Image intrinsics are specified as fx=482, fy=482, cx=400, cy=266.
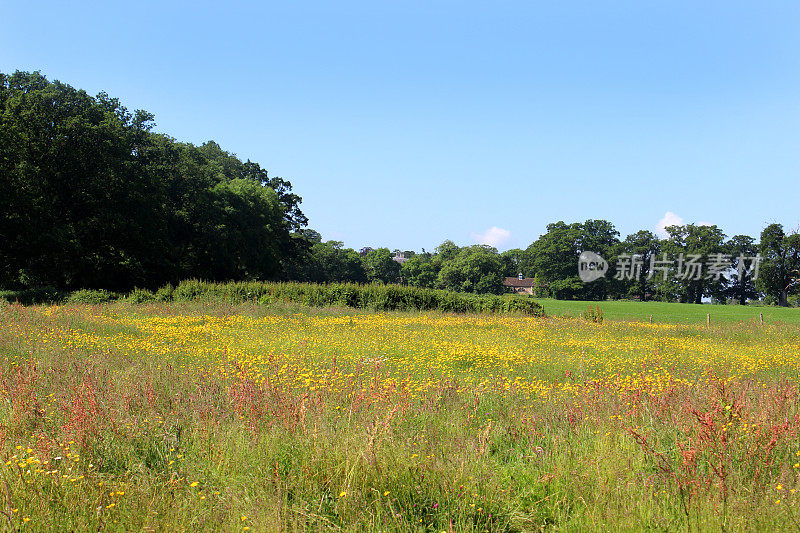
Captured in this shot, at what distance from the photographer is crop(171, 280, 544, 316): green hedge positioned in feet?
87.8

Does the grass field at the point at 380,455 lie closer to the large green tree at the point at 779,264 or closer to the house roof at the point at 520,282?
the large green tree at the point at 779,264

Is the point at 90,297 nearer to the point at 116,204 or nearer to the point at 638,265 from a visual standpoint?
the point at 116,204

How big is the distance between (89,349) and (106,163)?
30.3m

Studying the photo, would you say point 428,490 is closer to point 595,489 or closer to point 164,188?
point 595,489

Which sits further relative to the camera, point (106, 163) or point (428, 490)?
point (106, 163)

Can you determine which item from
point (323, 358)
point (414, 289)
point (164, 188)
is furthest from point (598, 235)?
point (323, 358)

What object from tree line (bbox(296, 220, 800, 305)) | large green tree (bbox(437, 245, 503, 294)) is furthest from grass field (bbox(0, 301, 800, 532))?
large green tree (bbox(437, 245, 503, 294))

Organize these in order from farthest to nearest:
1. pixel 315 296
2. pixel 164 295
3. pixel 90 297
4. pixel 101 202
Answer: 1. pixel 101 202
2. pixel 315 296
3. pixel 164 295
4. pixel 90 297

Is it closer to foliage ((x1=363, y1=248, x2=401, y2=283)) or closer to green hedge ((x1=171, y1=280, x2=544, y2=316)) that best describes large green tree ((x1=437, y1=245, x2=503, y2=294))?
foliage ((x1=363, y1=248, x2=401, y2=283))

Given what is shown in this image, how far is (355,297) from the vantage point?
29297 mm

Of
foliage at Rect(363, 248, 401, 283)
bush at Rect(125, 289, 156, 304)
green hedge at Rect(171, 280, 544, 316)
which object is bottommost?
bush at Rect(125, 289, 156, 304)

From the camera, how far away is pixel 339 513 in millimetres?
3248

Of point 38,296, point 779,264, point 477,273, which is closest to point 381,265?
point 477,273

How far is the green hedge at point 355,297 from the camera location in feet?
87.8
